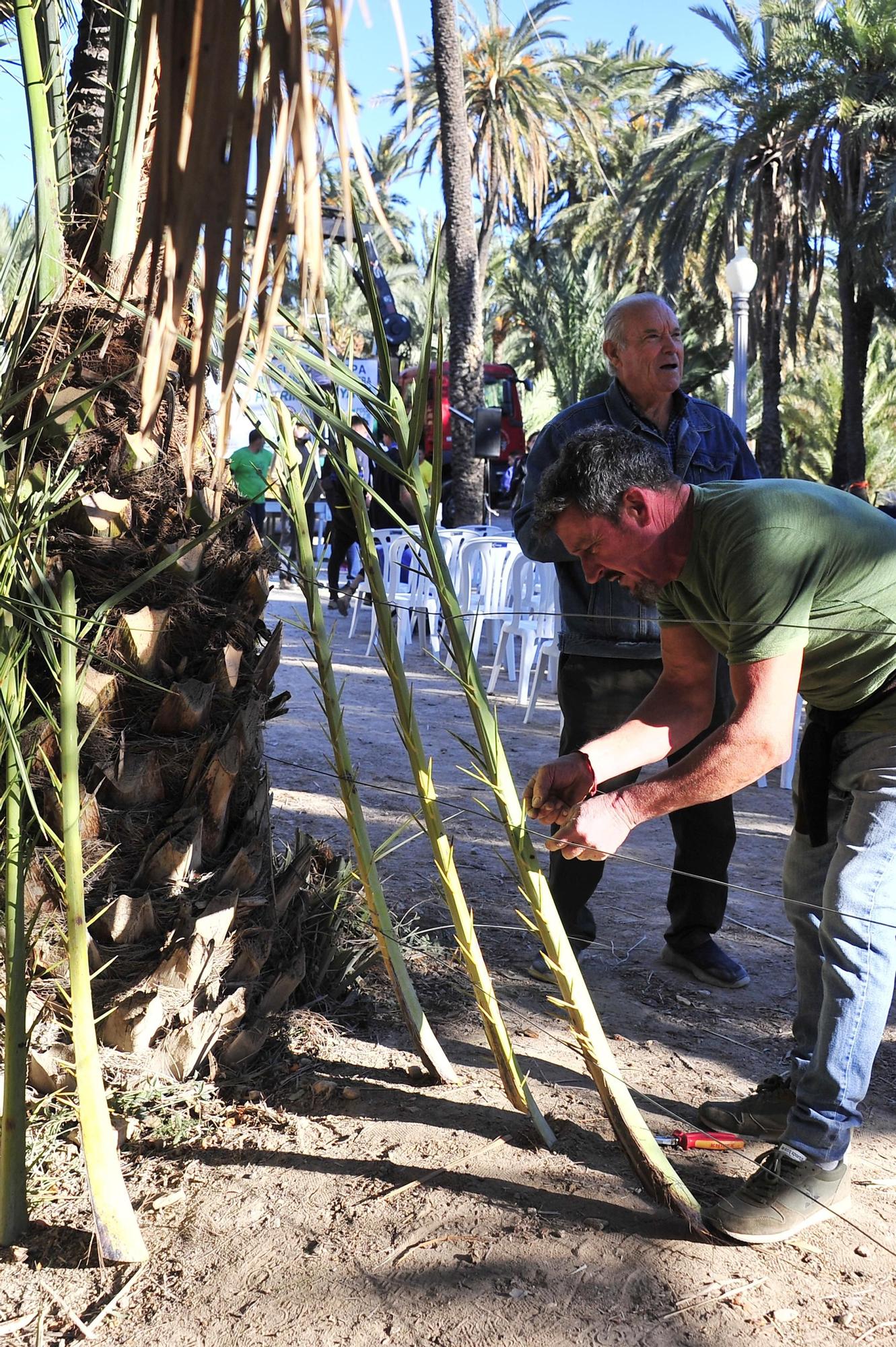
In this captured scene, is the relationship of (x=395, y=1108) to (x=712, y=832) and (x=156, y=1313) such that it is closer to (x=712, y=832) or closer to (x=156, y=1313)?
(x=156, y=1313)

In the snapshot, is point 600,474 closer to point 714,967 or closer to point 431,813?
point 431,813

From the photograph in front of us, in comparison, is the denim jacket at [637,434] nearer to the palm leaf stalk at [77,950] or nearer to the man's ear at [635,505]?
the man's ear at [635,505]

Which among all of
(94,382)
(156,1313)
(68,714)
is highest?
(94,382)

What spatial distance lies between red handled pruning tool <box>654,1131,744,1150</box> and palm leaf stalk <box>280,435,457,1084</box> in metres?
0.56

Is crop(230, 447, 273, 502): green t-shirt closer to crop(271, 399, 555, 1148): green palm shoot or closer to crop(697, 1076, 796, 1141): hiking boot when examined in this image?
crop(271, 399, 555, 1148): green palm shoot

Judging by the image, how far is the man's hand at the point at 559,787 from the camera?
2176 millimetres

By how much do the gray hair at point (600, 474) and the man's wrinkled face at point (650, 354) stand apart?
1150mm

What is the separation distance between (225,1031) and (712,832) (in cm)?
160

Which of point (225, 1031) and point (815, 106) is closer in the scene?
point (225, 1031)

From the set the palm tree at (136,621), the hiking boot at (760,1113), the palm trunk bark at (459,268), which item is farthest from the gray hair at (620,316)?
the palm trunk bark at (459,268)

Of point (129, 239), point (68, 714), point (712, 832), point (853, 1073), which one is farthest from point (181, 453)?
point (712, 832)

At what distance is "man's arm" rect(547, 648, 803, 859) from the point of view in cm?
194

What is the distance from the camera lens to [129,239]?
6.87ft

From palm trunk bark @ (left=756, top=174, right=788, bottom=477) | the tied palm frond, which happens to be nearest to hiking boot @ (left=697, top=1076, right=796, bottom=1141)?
the tied palm frond
